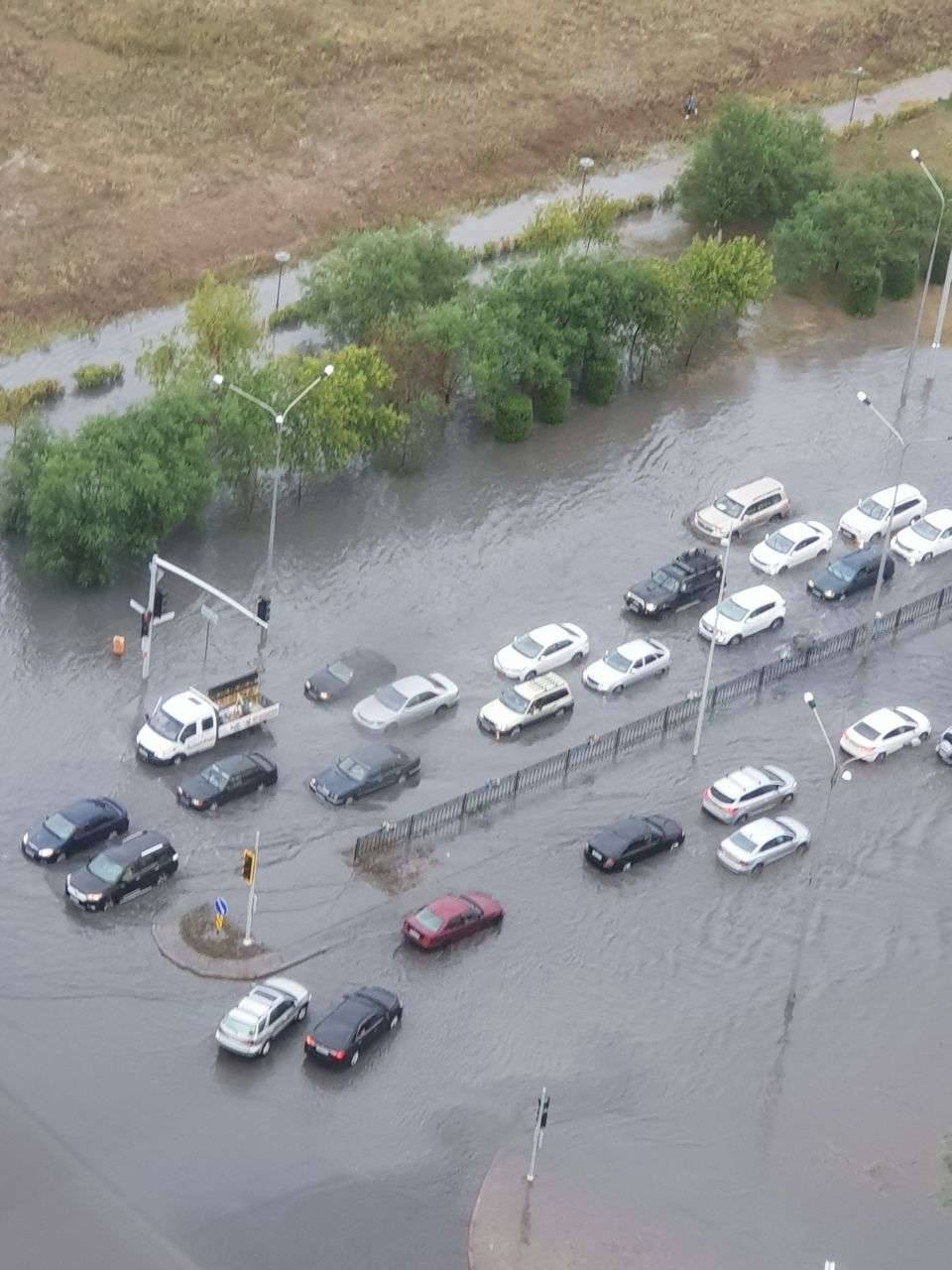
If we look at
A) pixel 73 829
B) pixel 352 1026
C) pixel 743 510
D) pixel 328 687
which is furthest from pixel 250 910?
pixel 743 510

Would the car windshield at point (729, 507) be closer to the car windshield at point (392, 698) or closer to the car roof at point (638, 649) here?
the car roof at point (638, 649)

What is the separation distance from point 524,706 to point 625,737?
3.33 metres

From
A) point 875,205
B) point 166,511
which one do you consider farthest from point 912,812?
point 875,205

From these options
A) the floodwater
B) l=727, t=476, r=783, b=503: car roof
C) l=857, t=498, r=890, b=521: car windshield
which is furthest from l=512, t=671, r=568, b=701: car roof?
l=857, t=498, r=890, b=521: car windshield

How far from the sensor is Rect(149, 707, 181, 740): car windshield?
65688 mm

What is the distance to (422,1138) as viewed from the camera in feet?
176

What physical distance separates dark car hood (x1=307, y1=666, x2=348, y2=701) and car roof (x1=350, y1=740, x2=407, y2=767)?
3465 mm

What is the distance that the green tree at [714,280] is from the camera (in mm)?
88562

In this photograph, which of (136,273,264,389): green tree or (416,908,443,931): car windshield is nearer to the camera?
(416,908,443,931): car windshield

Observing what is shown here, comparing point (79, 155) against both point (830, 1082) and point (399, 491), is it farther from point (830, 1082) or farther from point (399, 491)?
point (830, 1082)

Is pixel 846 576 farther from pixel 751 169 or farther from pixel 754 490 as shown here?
pixel 751 169

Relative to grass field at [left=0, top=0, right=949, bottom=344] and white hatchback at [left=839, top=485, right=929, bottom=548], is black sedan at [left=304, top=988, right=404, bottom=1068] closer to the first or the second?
white hatchback at [left=839, top=485, right=929, bottom=548]

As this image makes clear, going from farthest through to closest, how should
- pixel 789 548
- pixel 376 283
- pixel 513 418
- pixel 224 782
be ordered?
pixel 376 283, pixel 513 418, pixel 789 548, pixel 224 782

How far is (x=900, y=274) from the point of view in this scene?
319 ft
